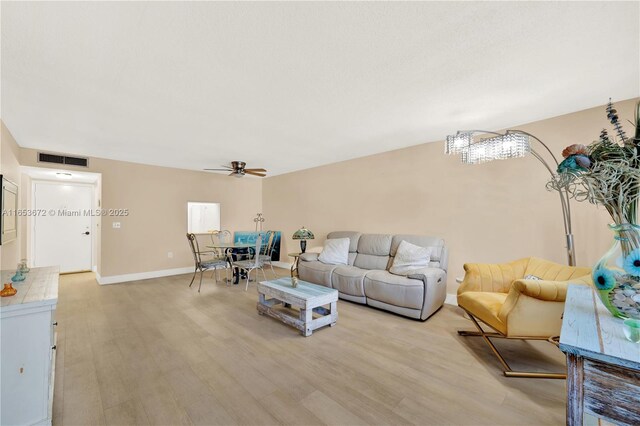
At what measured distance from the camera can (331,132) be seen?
338cm

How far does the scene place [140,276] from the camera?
505 centimetres

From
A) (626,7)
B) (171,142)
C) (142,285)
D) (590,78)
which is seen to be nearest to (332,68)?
(626,7)

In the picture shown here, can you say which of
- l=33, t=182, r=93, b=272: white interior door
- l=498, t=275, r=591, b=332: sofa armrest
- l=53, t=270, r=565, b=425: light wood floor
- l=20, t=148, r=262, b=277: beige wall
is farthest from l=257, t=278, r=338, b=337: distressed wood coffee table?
l=33, t=182, r=93, b=272: white interior door

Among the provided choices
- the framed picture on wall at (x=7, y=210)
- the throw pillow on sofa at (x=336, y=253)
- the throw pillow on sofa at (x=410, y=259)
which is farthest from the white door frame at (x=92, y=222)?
the throw pillow on sofa at (x=410, y=259)

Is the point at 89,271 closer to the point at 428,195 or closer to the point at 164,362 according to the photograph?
the point at 164,362

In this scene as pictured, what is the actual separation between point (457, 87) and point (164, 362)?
3.53 meters

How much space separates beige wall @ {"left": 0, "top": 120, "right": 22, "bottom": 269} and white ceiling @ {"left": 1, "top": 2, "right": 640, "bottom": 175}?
0.21m

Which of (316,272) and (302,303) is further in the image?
(316,272)

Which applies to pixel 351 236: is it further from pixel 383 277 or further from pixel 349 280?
pixel 383 277

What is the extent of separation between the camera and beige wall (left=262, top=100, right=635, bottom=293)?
2740 millimetres

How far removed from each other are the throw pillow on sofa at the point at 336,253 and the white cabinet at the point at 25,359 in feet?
10.7

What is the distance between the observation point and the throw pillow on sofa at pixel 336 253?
13.9ft

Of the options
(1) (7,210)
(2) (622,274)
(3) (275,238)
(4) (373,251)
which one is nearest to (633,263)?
(2) (622,274)

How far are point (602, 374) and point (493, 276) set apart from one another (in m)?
2.22
